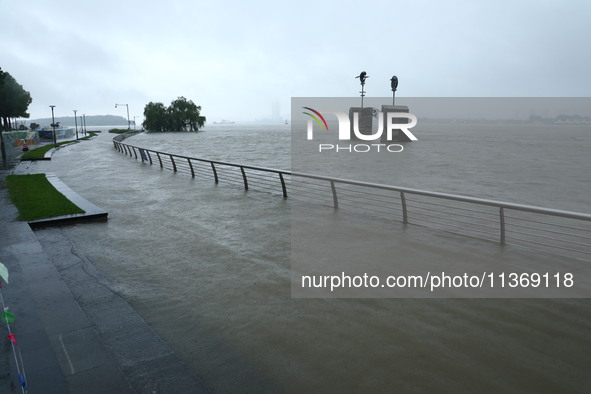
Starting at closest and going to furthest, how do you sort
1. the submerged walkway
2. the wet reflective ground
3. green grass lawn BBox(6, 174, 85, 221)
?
the submerged walkway < the wet reflective ground < green grass lawn BBox(6, 174, 85, 221)

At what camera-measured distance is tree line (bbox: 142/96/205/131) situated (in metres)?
149

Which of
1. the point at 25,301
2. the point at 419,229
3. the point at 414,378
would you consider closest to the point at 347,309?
the point at 414,378

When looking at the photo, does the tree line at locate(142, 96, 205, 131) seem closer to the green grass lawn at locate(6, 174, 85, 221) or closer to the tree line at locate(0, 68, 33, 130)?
the tree line at locate(0, 68, 33, 130)

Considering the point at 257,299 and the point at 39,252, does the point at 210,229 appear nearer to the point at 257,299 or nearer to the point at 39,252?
the point at 39,252

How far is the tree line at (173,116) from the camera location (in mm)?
148625

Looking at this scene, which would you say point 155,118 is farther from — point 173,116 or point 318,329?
point 318,329

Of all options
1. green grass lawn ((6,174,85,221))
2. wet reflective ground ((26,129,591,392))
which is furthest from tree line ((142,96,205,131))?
wet reflective ground ((26,129,591,392))

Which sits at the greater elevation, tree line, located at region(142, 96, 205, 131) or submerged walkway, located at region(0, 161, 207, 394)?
tree line, located at region(142, 96, 205, 131)

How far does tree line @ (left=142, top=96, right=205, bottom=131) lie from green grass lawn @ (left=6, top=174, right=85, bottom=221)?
140 metres

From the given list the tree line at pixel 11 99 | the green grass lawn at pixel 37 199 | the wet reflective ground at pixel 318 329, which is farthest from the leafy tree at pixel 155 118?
the wet reflective ground at pixel 318 329

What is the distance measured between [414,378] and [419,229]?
555 cm

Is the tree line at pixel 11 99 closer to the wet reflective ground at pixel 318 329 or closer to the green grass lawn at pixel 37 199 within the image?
the green grass lawn at pixel 37 199

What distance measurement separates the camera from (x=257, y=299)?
512cm

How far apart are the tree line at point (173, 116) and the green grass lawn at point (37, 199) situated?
140187mm
